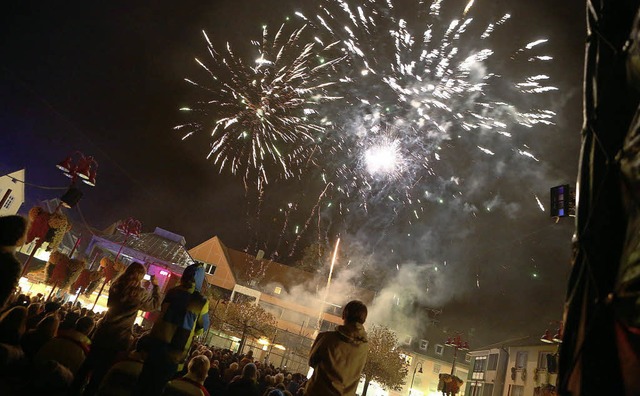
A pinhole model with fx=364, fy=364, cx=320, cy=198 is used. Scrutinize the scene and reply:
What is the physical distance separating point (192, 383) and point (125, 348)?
1.15m

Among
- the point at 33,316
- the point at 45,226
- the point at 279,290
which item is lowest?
the point at 33,316

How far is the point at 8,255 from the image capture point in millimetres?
3479

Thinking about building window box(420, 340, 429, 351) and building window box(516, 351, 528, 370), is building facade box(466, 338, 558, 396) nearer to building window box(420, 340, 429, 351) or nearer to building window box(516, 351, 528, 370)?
building window box(516, 351, 528, 370)

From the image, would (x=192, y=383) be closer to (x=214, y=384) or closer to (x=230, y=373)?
(x=214, y=384)

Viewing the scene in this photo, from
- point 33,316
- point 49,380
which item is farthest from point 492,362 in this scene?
point 49,380

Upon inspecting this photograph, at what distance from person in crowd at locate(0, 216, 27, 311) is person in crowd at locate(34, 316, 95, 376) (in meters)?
0.99

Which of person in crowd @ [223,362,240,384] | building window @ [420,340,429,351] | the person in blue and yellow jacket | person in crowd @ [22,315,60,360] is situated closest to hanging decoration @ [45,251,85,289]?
person in crowd @ [223,362,240,384]

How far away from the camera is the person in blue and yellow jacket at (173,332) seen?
4195mm

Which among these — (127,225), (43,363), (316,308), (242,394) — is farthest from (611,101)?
(316,308)

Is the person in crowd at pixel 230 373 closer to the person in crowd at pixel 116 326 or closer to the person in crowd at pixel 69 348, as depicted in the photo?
the person in crowd at pixel 116 326

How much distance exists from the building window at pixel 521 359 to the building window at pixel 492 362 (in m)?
3.65

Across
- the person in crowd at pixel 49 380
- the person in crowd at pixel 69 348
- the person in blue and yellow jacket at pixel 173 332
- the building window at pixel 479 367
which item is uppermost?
the building window at pixel 479 367

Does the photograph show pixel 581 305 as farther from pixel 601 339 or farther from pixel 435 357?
pixel 435 357

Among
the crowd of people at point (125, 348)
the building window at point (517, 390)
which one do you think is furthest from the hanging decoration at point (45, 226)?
the building window at point (517, 390)
